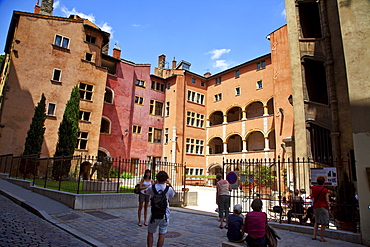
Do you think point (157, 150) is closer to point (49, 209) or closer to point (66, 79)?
point (66, 79)

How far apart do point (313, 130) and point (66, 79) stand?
2269cm

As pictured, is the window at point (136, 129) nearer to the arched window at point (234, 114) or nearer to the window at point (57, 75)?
the window at point (57, 75)

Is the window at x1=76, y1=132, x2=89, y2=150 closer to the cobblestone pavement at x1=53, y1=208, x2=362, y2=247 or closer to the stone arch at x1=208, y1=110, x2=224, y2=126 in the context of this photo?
the cobblestone pavement at x1=53, y1=208, x2=362, y2=247

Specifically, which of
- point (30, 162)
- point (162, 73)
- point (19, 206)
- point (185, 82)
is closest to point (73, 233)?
point (19, 206)

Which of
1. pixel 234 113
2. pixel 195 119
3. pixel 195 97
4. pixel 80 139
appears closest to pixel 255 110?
pixel 234 113

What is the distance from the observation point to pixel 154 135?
33.2 metres

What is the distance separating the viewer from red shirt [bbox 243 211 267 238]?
448cm

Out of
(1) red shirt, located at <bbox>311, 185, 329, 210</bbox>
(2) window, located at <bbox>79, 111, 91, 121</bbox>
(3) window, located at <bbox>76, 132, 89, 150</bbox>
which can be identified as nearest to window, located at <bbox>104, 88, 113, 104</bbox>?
(2) window, located at <bbox>79, 111, 91, 121</bbox>

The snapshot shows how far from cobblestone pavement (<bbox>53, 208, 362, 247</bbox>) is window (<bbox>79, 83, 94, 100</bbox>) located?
18.7 metres

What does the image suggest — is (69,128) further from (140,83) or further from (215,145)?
(215,145)

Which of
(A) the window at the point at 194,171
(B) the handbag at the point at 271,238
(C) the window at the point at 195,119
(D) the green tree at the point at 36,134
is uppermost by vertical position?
(C) the window at the point at 195,119

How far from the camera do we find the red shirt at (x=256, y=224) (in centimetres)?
448

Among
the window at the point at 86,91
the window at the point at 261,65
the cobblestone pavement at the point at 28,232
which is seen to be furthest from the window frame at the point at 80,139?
the window at the point at 261,65

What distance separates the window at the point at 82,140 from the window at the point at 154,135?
29.8ft
